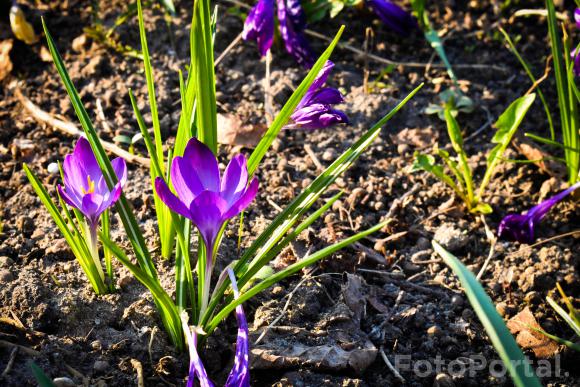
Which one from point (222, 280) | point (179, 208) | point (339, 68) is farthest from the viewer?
point (339, 68)

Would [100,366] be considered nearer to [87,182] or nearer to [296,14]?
[87,182]

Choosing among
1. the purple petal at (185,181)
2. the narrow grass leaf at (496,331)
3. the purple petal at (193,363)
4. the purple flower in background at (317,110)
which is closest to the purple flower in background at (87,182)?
the purple petal at (185,181)

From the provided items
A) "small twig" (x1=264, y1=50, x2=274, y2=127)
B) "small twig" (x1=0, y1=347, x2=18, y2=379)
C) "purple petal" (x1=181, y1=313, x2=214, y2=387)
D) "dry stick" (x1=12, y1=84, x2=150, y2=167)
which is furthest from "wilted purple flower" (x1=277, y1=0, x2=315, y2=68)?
"small twig" (x1=0, y1=347, x2=18, y2=379)

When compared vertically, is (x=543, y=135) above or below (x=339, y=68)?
below

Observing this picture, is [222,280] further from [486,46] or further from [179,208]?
[486,46]

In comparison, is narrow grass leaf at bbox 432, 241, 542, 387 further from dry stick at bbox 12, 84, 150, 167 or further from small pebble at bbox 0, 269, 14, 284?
dry stick at bbox 12, 84, 150, 167

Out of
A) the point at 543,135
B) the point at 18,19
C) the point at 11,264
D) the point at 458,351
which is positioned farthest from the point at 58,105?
the point at 543,135

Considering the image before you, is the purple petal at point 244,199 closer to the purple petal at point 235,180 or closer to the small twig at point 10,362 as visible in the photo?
the purple petal at point 235,180
